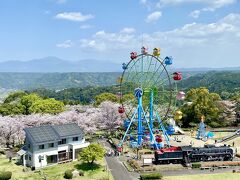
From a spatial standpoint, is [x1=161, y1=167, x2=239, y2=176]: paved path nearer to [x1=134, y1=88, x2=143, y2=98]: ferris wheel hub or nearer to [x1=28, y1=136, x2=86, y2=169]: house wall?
[x1=28, y1=136, x2=86, y2=169]: house wall

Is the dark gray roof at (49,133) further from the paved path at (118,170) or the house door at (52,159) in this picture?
the paved path at (118,170)

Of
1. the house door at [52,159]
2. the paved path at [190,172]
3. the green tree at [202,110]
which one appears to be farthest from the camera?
the green tree at [202,110]

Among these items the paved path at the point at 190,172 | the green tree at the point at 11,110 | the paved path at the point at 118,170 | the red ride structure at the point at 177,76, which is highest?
the red ride structure at the point at 177,76

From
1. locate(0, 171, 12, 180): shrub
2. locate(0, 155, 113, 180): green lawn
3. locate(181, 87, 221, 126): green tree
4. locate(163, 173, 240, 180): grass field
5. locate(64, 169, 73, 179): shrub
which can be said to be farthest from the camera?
locate(181, 87, 221, 126): green tree

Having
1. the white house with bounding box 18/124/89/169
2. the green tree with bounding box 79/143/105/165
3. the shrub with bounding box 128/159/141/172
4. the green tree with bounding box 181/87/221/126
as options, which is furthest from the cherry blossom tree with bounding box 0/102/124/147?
the shrub with bounding box 128/159/141/172

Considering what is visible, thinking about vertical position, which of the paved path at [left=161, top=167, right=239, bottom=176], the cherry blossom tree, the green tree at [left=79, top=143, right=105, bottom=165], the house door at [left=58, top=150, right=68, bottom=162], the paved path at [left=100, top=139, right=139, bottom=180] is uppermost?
the cherry blossom tree

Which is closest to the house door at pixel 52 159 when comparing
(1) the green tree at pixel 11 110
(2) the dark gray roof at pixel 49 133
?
(2) the dark gray roof at pixel 49 133

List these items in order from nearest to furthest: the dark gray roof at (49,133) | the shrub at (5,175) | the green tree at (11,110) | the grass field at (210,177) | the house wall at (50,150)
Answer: the shrub at (5,175)
the grass field at (210,177)
the house wall at (50,150)
the dark gray roof at (49,133)
the green tree at (11,110)
